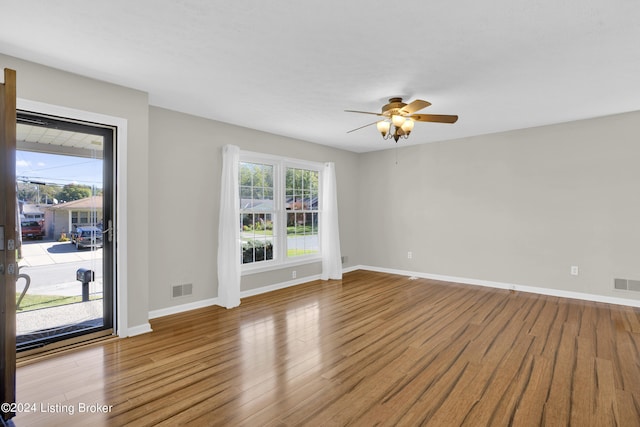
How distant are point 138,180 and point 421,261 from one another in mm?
5119

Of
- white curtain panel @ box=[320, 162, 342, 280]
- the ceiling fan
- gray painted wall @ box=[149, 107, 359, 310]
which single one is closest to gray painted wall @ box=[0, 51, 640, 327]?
gray painted wall @ box=[149, 107, 359, 310]

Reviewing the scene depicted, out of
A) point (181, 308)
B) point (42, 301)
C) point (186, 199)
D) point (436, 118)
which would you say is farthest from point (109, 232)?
point (436, 118)

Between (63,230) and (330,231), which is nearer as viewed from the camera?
(63,230)

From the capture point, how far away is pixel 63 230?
3.19 meters

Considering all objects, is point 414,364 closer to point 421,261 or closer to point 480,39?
point 480,39

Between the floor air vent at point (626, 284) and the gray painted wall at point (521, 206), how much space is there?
0.22 feet

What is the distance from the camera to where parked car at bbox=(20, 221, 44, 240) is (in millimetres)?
2961

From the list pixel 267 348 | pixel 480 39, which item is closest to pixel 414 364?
pixel 267 348

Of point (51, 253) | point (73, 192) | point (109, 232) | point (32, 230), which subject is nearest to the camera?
point (32, 230)

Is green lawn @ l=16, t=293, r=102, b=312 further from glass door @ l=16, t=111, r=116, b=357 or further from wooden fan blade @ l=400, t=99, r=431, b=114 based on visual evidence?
wooden fan blade @ l=400, t=99, r=431, b=114

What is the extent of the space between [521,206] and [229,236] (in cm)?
471

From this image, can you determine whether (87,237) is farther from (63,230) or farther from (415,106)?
(415,106)

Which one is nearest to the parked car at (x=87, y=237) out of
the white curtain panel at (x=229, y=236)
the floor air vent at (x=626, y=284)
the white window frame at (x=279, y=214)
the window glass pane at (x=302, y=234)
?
the white curtain panel at (x=229, y=236)

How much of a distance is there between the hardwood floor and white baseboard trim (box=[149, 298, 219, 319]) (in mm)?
122
